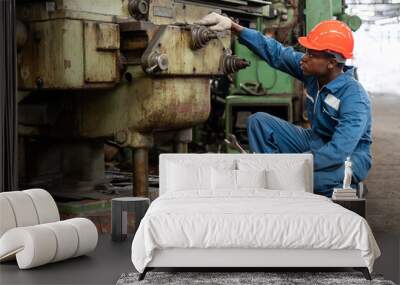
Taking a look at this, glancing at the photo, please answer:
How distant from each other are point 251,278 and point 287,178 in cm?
94

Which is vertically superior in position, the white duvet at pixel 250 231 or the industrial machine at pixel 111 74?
the industrial machine at pixel 111 74

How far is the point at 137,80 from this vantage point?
16.0ft

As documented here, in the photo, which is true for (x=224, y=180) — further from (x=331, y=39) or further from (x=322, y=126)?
(x=331, y=39)

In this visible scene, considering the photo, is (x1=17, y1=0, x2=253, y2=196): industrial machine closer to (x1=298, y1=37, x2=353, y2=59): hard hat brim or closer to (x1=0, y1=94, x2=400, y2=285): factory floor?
(x1=298, y1=37, x2=353, y2=59): hard hat brim

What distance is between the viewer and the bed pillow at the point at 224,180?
166 inches

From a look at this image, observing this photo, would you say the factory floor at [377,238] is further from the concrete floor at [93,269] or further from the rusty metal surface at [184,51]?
the rusty metal surface at [184,51]

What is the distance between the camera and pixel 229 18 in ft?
16.2

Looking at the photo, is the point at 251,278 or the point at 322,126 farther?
the point at 322,126

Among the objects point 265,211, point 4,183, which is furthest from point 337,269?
point 4,183

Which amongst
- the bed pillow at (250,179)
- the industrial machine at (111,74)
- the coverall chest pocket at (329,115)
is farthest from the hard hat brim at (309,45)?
the bed pillow at (250,179)

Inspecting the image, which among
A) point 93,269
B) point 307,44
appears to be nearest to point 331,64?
point 307,44

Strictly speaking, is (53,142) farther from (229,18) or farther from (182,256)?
(182,256)

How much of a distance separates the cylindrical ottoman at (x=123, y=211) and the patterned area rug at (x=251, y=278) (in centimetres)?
79

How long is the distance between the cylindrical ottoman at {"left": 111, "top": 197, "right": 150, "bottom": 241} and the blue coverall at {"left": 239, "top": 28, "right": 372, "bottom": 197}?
2.82 feet
